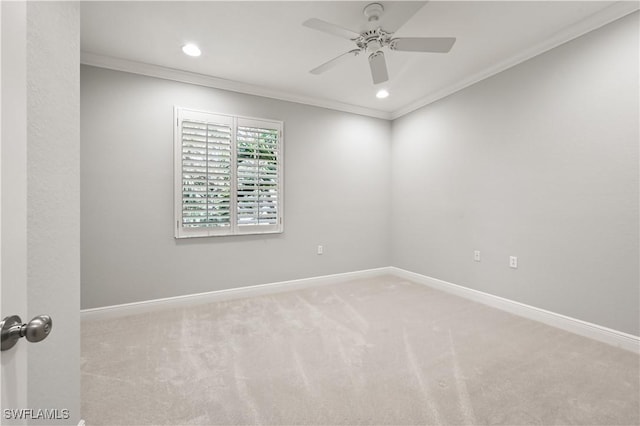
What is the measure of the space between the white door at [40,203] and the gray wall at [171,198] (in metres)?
1.97

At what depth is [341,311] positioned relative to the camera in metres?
3.00

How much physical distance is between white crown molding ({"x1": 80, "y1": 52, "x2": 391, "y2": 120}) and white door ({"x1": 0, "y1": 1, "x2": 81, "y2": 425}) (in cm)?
203

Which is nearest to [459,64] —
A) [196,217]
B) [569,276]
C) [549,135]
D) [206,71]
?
[549,135]

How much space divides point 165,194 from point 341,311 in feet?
7.58

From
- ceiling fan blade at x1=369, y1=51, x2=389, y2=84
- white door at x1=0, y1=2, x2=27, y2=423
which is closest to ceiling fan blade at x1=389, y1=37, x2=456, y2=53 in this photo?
ceiling fan blade at x1=369, y1=51, x2=389, y2=84

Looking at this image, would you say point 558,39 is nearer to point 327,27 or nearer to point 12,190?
point 327,27

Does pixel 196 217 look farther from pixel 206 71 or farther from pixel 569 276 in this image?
pixel 569 276

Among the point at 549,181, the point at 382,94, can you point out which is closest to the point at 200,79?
the point at 382,94

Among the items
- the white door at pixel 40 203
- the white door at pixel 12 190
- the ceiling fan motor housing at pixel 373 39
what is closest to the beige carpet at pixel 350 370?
the white door at pixel 40 203

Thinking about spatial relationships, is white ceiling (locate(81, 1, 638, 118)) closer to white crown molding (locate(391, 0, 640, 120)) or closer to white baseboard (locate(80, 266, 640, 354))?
white crown molding (locate(391, 0, 640, 120))

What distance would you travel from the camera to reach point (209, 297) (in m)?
3.29

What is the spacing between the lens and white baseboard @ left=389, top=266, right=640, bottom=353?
2219 mm

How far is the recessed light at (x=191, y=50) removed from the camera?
262cm

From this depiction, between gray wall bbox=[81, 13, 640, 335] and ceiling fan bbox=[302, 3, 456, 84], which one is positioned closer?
ceiling fan bbox=[302, 3, 456, 84]
